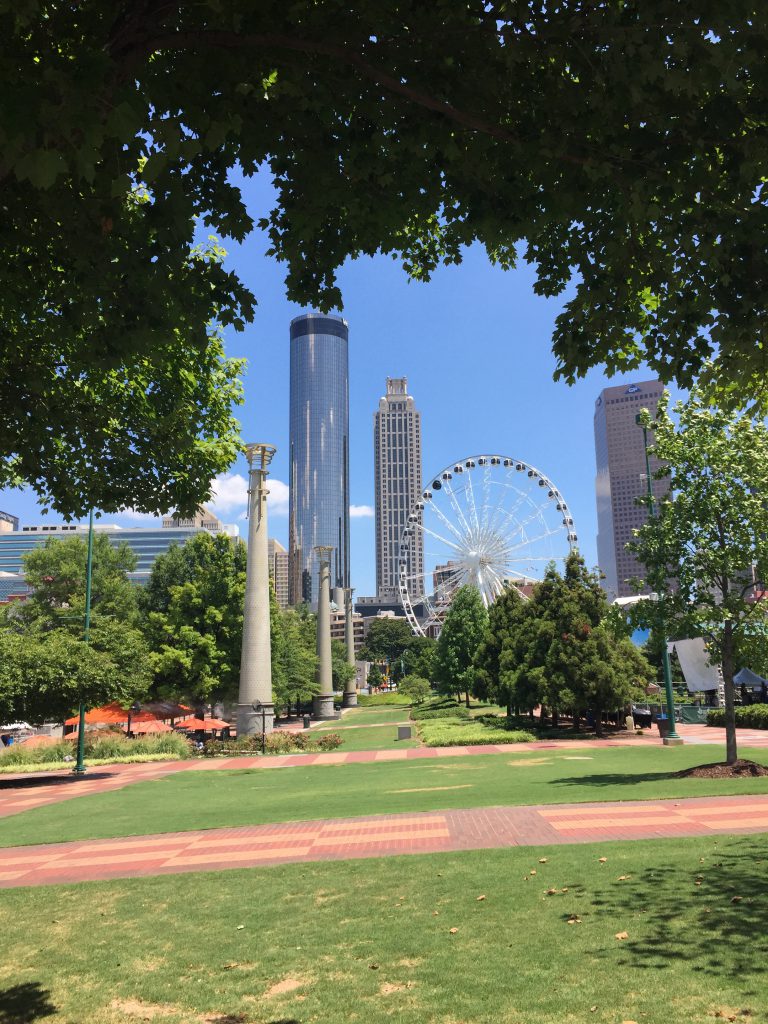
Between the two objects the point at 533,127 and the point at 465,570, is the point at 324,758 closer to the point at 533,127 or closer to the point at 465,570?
the point at 533,127

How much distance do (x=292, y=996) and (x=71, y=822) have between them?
12.6 metres

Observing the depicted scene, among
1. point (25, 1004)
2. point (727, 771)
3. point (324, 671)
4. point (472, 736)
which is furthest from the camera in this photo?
point (324, 671)

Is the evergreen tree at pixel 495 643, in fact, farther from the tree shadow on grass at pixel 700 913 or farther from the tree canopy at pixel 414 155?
the tree canopy at pixel 414 155

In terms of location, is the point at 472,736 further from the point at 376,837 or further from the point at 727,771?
the point at 376,837

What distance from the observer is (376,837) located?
12734 millimetres

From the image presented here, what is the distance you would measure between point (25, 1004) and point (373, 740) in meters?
32.8

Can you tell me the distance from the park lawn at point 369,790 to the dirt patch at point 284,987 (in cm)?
901

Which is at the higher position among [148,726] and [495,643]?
[495,643]

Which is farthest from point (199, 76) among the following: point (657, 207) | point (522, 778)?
point (522, 778)

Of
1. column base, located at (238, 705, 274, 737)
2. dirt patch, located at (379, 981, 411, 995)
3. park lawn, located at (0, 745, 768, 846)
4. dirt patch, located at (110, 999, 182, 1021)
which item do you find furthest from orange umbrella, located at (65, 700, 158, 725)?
dirt patch, located at (379, 981, 411, 995)

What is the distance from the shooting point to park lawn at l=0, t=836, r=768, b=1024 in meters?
5.73

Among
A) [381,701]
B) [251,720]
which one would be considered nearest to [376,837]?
[251,720]

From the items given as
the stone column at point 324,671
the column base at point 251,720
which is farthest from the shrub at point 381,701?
the column base at point 251,720

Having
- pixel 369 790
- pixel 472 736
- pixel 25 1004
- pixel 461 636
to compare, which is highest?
pixel 461 636
